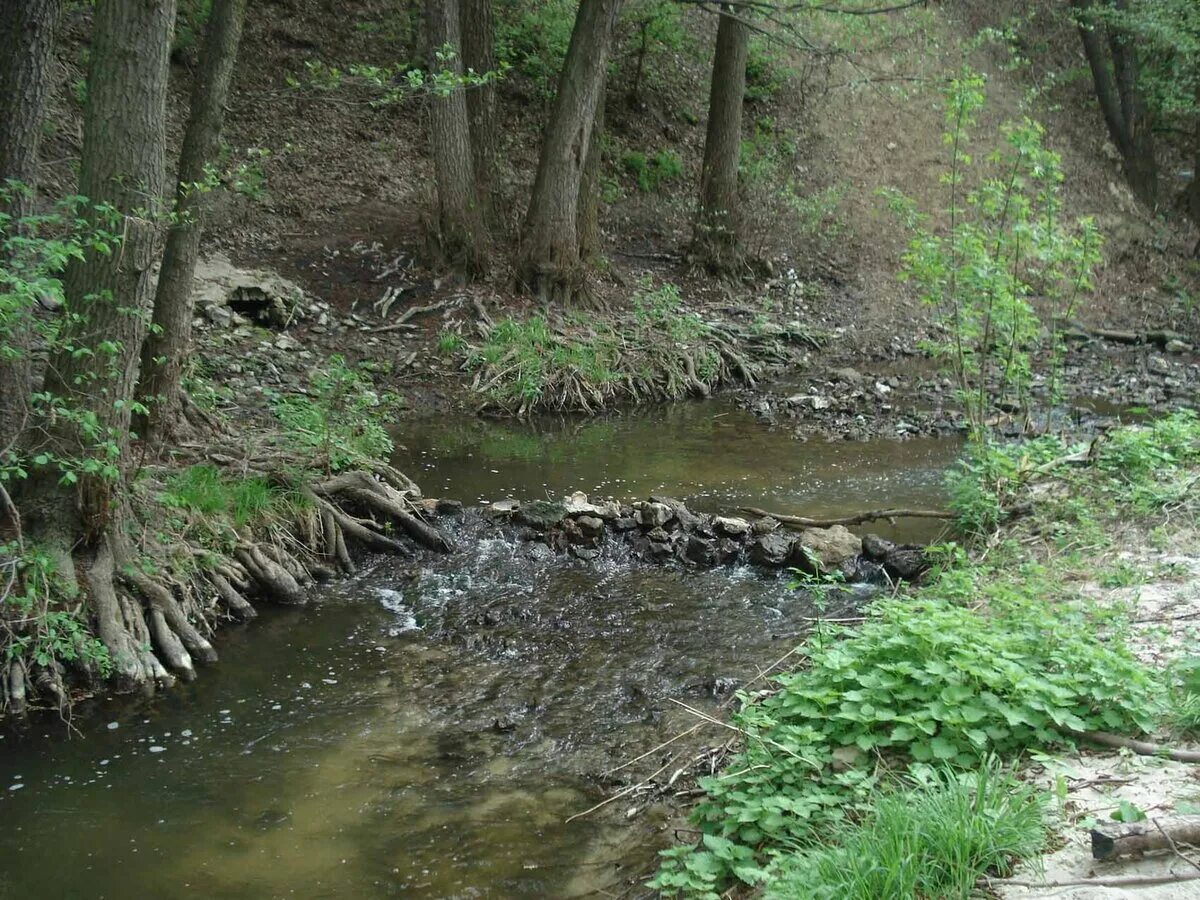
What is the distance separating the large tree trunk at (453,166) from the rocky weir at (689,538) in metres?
6.45

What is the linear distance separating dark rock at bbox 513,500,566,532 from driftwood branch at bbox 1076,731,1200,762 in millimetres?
5038

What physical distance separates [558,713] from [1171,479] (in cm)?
444

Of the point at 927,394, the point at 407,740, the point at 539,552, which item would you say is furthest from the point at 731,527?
the point at 927,394

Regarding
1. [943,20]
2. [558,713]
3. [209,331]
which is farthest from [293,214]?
[943,20]

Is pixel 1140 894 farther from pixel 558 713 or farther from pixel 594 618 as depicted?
pixel 594 618

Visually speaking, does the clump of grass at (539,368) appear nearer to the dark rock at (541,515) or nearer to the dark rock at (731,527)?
the dark rock at (541,515)

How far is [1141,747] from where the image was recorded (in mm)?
3533

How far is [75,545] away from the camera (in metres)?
5.79

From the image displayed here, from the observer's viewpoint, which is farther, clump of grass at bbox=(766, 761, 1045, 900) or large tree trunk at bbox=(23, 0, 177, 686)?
large tree trunk at bbox=(23, 0, 177, 686)

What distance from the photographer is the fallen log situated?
9.66 ft

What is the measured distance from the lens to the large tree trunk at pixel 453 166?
13133mm

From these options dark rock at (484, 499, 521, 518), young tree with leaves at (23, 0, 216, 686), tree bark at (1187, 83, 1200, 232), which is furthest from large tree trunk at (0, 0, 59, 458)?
tree bark at (1187, 83, 1200, 232)

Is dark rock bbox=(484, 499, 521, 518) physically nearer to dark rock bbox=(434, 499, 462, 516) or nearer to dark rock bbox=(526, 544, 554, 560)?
dark rock bbox=(434, 499, 462, 516)

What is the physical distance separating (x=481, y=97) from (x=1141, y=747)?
12.9 m
